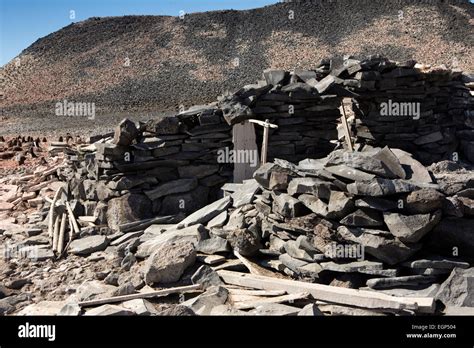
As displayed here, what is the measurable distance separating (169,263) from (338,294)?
2222 mm

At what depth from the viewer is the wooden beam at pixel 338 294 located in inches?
196

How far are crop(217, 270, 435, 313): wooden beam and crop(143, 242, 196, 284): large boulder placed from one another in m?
0.52

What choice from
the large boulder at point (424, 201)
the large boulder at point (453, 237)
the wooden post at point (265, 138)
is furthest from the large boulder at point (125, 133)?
the large boulder at point (453, 237)

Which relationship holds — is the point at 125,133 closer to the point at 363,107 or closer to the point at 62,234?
the point at 62,234

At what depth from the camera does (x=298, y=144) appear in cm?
949

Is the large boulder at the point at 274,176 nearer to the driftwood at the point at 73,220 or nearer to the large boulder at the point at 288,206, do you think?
the large boulder at the point at 288,206

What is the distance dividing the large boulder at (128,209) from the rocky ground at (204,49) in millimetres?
23244

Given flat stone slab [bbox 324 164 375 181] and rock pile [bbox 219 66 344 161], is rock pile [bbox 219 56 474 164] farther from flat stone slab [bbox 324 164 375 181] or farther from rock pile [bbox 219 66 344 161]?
flat stone slab [bbox 324 164 375 181]

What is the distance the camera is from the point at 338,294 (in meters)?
5.30

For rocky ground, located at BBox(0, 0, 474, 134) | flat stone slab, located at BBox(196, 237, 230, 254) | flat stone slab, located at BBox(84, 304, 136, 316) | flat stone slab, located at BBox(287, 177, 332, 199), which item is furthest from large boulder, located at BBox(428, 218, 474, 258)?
rocky ground, located at BBox(0, 0, 474, 134)

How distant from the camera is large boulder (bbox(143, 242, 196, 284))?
241 inches

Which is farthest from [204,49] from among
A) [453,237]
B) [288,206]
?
[453,237]

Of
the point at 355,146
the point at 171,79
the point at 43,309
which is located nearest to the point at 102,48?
the point at 171,79

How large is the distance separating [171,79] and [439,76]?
3166 centimetres
